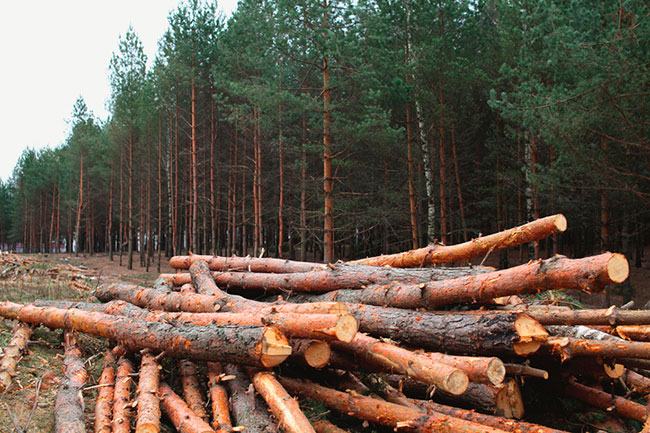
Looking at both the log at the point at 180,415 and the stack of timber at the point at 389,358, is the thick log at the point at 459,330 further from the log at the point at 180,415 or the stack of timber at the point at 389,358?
the log at the point at 180,415

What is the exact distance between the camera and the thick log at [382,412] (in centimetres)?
359

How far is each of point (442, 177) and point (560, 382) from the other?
1323cm

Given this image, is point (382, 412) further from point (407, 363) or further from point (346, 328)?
point (346, 328)

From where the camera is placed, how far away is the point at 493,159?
2069 centimetres

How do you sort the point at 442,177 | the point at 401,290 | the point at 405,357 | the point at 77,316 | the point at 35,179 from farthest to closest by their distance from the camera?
the point at 35,179, the point at 442,177, the point at 77,316, the point at 401,290, the point at 405,357

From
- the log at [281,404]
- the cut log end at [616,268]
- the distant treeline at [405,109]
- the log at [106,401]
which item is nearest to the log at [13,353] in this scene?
the log at [106,401]

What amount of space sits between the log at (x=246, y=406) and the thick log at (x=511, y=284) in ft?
5.84

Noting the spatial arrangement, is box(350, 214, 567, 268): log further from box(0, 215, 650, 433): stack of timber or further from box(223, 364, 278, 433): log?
box(223, 364, 278, 433): log

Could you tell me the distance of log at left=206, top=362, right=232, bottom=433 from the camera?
376 cm

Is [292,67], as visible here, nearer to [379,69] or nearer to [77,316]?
[379,69]

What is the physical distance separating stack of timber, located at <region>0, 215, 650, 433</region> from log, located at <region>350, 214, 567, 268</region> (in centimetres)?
3

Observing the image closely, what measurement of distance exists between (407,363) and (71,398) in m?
3.27

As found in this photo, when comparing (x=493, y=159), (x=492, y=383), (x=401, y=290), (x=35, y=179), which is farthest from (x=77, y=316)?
(x=35, y=179)

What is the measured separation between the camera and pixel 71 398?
14.0 ft
